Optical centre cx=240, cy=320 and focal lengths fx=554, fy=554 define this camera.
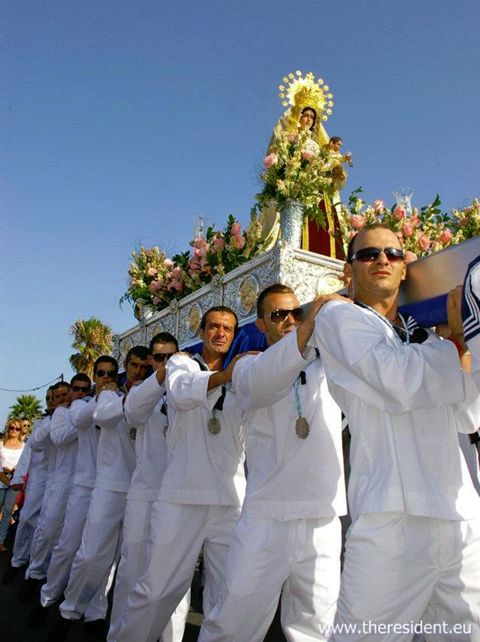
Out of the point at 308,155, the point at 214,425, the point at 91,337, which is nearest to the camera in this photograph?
the point at 214,425

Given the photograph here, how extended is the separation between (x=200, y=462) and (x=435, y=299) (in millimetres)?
1764

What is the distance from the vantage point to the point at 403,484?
6.24ft

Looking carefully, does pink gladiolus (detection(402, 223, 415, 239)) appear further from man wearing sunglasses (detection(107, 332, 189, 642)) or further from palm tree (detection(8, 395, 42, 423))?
palm tree (detection(8, 395, 42, 423))

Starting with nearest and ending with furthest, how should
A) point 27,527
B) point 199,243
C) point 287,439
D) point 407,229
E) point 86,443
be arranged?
point 287,439, point 407,229, point 86,443, point 199,243, point 27,527

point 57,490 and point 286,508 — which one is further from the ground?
point 57,490

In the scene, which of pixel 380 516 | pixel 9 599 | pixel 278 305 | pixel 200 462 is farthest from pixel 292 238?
pixel 9 599

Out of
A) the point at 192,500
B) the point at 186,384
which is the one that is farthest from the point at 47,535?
the point at 186,384

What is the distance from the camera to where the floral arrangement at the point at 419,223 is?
5547mm

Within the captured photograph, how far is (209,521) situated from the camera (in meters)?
3.37

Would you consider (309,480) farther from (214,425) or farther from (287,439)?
(214,425)

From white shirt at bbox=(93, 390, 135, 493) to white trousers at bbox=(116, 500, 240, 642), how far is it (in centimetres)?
141

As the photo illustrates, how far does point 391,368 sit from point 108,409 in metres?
3.16

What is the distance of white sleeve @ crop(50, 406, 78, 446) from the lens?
603 centimetres

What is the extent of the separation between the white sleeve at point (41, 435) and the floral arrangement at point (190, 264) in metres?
2.28
